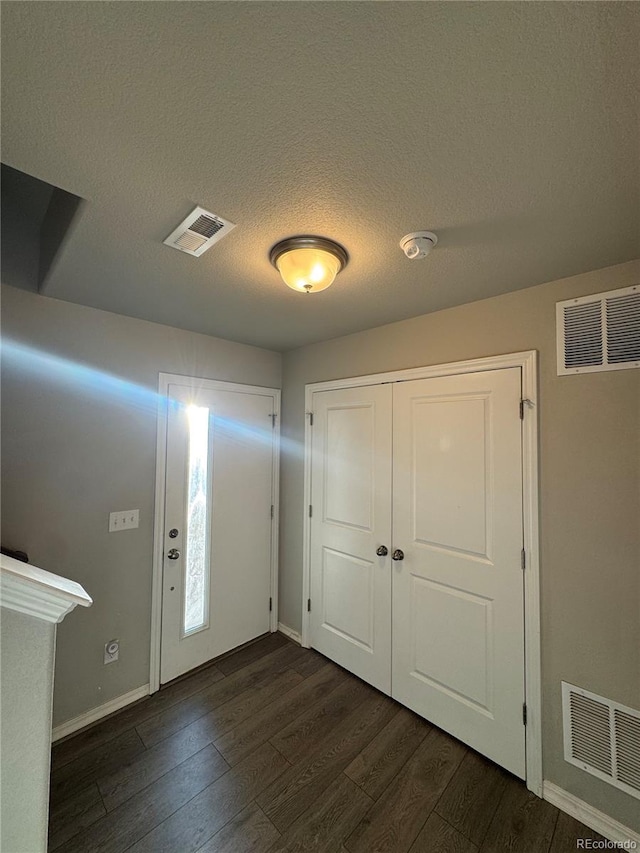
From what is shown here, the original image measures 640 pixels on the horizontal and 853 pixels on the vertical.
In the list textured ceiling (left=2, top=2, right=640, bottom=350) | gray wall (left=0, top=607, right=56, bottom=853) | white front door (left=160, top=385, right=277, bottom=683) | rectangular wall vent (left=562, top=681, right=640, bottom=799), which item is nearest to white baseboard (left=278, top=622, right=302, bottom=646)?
white front door (left=160, top=385, right=277, bottom=683)

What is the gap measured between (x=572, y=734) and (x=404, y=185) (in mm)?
2379

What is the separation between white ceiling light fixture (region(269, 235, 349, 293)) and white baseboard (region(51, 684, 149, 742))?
2.65 meters

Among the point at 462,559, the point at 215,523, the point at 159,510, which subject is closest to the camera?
the point at 462,559

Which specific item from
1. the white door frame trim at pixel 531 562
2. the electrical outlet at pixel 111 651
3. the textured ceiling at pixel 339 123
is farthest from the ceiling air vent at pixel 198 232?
the electrical outlet at pixel 111 651

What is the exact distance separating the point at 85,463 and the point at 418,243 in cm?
216

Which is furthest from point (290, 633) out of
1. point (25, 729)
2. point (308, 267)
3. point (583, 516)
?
point (308, 267)

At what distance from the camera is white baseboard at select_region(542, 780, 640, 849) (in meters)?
1.37

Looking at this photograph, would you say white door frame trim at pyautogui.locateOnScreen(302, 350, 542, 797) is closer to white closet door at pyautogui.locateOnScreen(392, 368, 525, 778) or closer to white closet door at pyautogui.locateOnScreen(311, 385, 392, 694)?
white closet door at pyautogui.locateOnScreen(392, 368, 525, 778)

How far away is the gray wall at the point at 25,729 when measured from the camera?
2.63 ft

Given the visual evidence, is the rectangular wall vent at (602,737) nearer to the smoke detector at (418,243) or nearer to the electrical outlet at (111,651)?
the smoke detector at (418,243)

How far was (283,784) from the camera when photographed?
5.25 feet

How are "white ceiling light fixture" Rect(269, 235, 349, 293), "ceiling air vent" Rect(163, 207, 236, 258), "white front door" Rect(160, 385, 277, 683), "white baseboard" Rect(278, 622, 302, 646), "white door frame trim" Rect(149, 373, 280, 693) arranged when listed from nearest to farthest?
1. "ceiling air vent" Rect(163, 207, 236, 258)
2. "white ceiling light fixture" Rect(269, 235, 349, 293)
3. "white door frame trim" Rect(149, 373, 280, 693)
4. "white front door" Rect(160, 385, 277, 683)
5. "white baseboard" Rect(278, 622, 302, 646)

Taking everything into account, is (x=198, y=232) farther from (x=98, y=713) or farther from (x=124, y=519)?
(x=98, y=713)

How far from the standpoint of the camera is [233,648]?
2627mm
